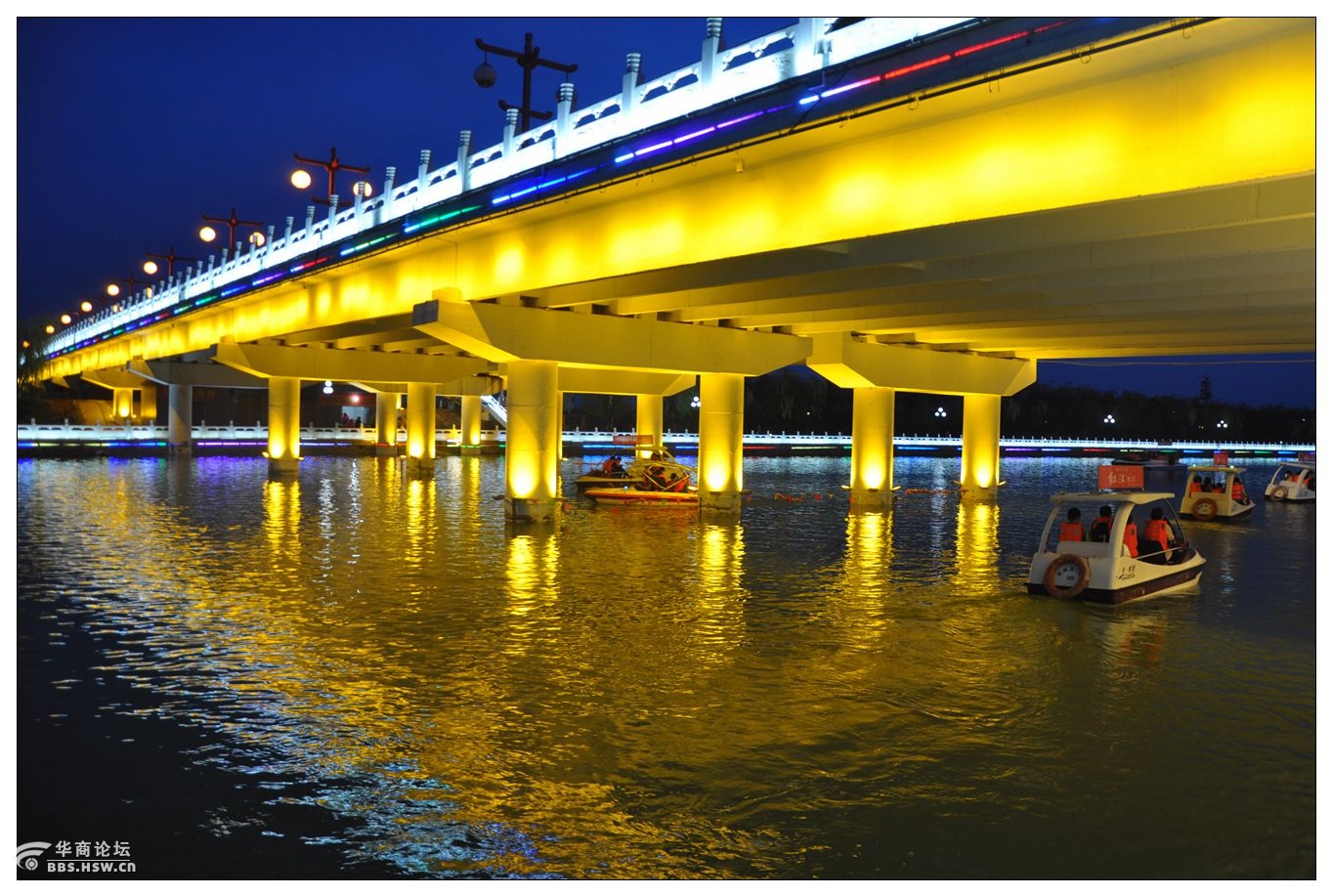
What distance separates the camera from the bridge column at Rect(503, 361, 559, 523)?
95.8ft

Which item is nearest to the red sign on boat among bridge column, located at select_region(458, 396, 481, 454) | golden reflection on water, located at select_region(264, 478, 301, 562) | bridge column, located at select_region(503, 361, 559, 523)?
golden reflection on water, located at select_region(264, 478, 301, 562)

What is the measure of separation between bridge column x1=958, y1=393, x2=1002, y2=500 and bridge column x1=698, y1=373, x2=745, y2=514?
41.1 ft

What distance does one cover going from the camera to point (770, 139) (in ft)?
54.5

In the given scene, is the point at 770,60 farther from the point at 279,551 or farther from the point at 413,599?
the point at 279,551

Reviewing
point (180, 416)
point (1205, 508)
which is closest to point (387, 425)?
point (180, 416)

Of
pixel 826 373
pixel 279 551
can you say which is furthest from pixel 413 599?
pixel 826 373

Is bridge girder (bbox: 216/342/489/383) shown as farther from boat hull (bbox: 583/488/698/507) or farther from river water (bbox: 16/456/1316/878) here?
river water (bbox: 16/456/1316/878)

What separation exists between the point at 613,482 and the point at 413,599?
22591 millimetres

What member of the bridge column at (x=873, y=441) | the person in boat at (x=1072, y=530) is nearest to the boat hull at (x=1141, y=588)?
the person in boat at (x=1072, y=530)

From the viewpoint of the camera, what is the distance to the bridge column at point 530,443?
29203mm

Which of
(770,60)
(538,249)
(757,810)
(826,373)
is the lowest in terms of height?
(757,810)

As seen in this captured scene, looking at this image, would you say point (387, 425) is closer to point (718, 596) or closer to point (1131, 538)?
point (718, 596)

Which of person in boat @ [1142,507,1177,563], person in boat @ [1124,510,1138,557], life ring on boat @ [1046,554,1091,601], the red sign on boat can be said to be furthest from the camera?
person in boat @ [1142,507,1177,563]

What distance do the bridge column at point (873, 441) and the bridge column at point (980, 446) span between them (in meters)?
5.21
